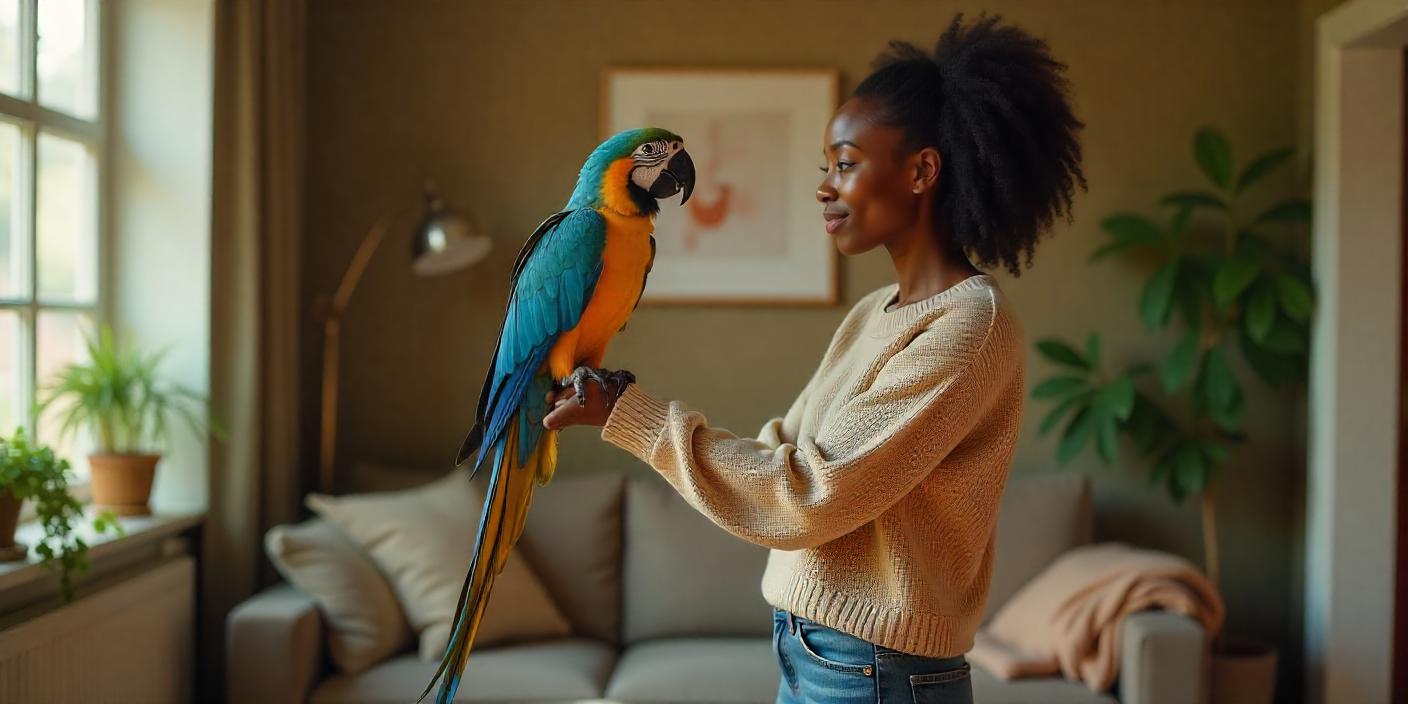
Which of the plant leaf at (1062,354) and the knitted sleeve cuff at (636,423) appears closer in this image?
the knitted sleeve cuff at (636,423)

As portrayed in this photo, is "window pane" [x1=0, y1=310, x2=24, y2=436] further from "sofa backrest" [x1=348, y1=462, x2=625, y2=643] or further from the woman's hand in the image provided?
the woman's hand

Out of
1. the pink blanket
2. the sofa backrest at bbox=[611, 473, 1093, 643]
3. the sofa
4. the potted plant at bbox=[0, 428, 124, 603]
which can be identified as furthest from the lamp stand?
the pink blanket

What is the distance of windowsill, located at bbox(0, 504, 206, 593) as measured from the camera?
232 centimetres

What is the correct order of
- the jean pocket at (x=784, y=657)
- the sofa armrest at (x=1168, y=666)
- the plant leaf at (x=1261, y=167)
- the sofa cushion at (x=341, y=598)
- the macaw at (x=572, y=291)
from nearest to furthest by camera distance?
the macaw at (x=572, y=291), the jean pocket at (x=784, y=657), the sofa armrest at (x=1168, y=666), the sofa cushion at (x=341, y=598), the plant leaf at (x=1261, y=167)

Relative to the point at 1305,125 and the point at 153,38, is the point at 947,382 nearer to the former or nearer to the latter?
the point at 153,38

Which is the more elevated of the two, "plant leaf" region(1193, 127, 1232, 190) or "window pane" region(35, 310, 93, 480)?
"plant leaf" region(1193, 127, 1232, 190)

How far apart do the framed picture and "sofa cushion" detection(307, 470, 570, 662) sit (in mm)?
979

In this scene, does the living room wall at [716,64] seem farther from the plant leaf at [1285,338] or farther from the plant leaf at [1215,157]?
the plant leaf at [1285,338]

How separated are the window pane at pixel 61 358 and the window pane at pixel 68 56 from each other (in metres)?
0.54

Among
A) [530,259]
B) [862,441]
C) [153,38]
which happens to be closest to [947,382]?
[862,441]

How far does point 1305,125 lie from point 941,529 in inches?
114

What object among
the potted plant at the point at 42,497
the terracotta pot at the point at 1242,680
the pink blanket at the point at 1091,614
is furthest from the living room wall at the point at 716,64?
the potted plant at the point at 42,497

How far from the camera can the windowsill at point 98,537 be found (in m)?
2.32

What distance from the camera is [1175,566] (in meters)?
2.95
